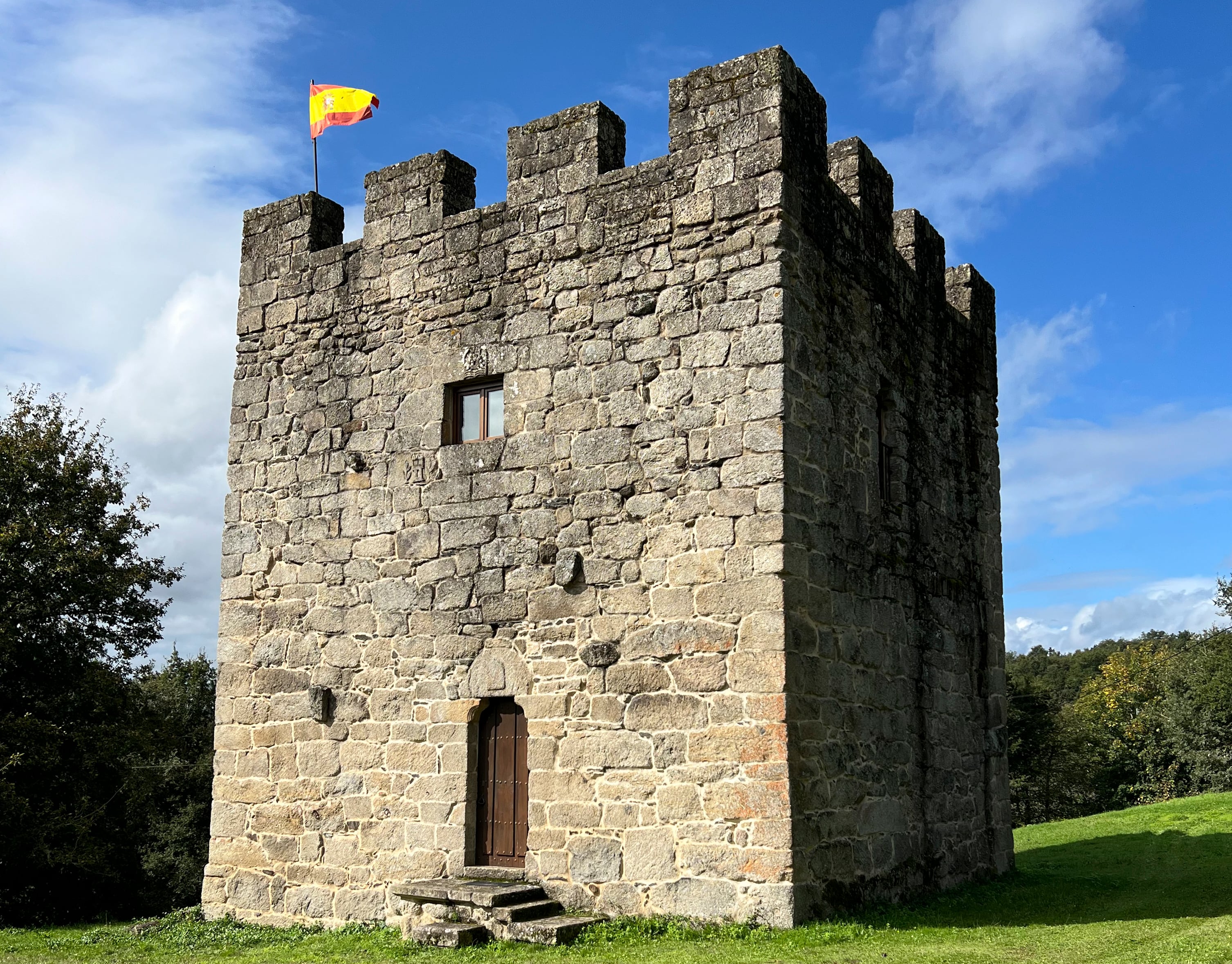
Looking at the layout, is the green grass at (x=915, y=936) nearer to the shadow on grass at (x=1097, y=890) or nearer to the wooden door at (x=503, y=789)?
the shadow on grass at (x=1097, y=890)

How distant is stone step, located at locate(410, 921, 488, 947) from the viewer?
845 cm

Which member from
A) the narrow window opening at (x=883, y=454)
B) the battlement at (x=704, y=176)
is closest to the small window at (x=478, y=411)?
the battlement at (x=704, y=176)

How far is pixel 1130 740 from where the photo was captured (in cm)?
3697

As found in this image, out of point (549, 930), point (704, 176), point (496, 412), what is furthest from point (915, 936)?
point (704, 176)

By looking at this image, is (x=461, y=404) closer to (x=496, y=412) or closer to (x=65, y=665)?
(x=496, y=412)

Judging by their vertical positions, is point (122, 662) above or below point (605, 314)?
below

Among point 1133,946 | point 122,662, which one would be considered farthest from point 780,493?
point 122,662

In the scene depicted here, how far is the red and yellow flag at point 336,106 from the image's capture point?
38.6 feet

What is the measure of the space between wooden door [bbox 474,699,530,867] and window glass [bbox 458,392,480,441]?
2288 millimetres

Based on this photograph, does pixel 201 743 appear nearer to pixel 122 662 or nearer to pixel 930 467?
pixel 122 662

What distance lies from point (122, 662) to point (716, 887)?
1449cm

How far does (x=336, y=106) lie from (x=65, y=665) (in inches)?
452

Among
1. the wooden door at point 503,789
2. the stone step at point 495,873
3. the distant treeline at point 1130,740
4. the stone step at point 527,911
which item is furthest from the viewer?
the distant treeline at point 1130,740

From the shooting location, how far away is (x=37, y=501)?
1916 centimetres
